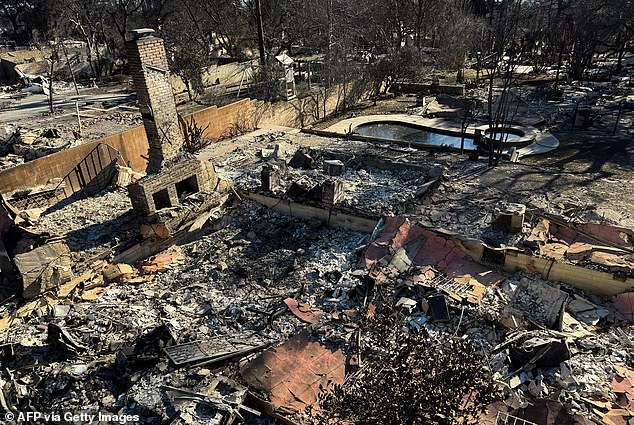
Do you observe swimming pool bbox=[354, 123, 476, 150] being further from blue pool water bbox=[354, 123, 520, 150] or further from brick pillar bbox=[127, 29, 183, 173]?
brick pillar bbox=[127, 29, 183, 173]

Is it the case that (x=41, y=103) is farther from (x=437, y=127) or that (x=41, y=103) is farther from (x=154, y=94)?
(x=437, y=127)

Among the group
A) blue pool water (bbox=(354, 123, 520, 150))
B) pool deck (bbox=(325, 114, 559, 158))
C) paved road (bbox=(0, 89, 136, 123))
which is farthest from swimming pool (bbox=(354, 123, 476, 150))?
paved road (bbox=(0, 89, 136, 123))

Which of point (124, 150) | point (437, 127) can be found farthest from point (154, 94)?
point (437, 127)

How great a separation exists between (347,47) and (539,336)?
2055 cm

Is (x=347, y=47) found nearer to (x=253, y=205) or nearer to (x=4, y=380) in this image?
(x=253, y=205)

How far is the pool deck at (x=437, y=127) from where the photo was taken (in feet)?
53.5

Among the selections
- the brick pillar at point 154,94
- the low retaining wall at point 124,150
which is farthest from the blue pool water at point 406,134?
the brick pillar at point 154,94

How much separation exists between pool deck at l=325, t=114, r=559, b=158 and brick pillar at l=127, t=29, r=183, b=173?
26.1ft

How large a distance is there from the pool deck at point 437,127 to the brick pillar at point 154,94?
7.96 m

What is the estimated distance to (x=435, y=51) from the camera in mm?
34562

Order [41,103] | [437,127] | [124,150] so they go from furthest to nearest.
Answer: [41,103] < [437,127] < [124,150]

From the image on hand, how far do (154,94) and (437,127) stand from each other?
13.2m

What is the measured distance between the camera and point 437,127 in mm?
19250

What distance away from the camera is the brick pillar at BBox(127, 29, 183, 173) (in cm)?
952
